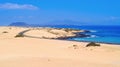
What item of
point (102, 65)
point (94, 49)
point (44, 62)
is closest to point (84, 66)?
point (102, 65)

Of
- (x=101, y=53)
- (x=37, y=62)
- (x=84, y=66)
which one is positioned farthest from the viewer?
(x=101, y=53)

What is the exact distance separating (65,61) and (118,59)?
366cm

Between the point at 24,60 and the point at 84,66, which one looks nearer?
the point at 84,66

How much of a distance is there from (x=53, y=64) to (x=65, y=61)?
45.0 inches

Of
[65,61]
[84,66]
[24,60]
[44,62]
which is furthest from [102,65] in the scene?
[24,60]

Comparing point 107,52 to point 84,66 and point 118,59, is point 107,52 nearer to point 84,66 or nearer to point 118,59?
point 118,59

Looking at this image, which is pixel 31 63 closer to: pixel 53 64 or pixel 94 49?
pixel 53 64

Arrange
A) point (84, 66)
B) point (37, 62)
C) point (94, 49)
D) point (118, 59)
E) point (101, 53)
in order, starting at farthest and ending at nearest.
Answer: point (94, 49) → point (101, 53) → point (118, 59) → point (37, 62) → point (84, 66)

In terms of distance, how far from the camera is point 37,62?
15734mm

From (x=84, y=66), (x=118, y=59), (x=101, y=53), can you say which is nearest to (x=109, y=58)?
(x=118, y=59)

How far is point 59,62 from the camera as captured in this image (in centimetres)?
1586

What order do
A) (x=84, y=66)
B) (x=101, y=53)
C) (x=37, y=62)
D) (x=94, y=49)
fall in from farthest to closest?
(x=94, y=49)
(x=101, y=53)
(x=37, y=62)
(x=84, y=66)

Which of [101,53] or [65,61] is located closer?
[65,61]

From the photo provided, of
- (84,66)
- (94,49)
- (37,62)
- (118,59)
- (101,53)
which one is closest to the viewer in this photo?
(84,66)
